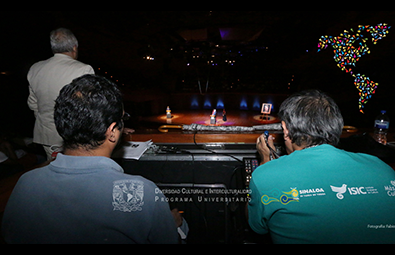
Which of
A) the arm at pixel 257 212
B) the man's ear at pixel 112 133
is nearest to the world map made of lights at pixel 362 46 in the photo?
the arm at pixel 257 212

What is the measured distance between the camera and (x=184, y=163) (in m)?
1.44

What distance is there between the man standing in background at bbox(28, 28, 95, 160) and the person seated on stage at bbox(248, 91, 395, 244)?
1640 mm

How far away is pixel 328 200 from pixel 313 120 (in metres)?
0.38

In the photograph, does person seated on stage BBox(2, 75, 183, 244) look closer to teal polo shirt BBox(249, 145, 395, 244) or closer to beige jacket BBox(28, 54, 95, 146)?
teal polo shirt BBox(249, 145, 395, 244)

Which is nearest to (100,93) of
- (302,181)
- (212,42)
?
(302,181)

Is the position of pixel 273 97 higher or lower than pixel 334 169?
lower

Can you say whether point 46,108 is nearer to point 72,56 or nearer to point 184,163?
point 72,56

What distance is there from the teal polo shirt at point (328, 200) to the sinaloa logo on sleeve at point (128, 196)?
0.48m

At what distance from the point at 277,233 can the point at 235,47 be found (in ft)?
14.9

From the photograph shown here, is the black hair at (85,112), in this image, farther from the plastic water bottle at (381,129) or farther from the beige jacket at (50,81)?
the plastic water bottle at (381,129)

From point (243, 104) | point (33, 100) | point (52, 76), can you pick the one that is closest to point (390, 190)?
point (52, 76)

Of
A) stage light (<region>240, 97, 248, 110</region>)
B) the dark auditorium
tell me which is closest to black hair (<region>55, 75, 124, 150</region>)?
the dark auditorium

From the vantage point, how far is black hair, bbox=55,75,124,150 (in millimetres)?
680

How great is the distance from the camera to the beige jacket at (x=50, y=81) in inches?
60.2
